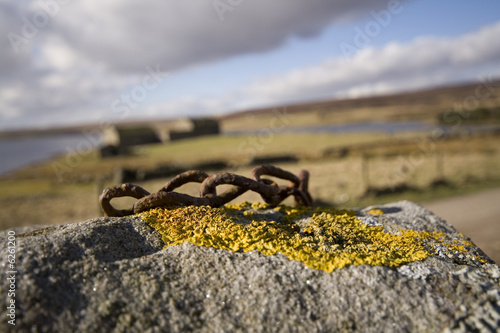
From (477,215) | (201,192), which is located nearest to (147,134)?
(477,215)

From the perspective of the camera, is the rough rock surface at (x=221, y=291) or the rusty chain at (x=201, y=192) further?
the rusty chain at (x=201, y=192)

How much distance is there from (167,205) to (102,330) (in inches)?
34.3

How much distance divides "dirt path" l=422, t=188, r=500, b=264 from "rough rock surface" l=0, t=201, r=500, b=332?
6700 mm

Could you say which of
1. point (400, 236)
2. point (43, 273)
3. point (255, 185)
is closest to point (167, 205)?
point (255, 185)

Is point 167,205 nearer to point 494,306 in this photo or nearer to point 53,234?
point 53,234

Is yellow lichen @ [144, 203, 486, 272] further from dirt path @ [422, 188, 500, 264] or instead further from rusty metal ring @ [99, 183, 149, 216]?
dirt path @ [422, 188, 500, 264]

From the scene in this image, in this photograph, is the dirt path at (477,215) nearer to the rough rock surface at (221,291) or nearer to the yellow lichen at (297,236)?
the yellow lichen at (297,236)

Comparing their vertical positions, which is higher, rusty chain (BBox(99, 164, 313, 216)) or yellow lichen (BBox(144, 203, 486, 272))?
rusty chain (BBox(99, 164, 313, 216))

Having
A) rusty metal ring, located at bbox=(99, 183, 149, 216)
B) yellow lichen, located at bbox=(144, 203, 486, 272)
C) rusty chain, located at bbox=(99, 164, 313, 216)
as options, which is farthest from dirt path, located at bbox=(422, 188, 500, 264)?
rusty metal ring, located at bbox=(99, 183, 149, 216)

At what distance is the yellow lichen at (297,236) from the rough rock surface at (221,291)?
0.19ft

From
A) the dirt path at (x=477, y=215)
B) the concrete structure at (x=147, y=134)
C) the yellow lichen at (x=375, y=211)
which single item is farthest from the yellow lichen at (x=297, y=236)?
the concrete structure at (x=147, y=134)

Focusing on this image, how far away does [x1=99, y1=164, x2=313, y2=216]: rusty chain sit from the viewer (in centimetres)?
206

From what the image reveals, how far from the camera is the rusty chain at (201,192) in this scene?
2061mm

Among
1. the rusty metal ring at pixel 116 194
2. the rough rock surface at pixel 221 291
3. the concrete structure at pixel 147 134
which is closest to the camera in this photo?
the rough rock surface at pixel 221 291
